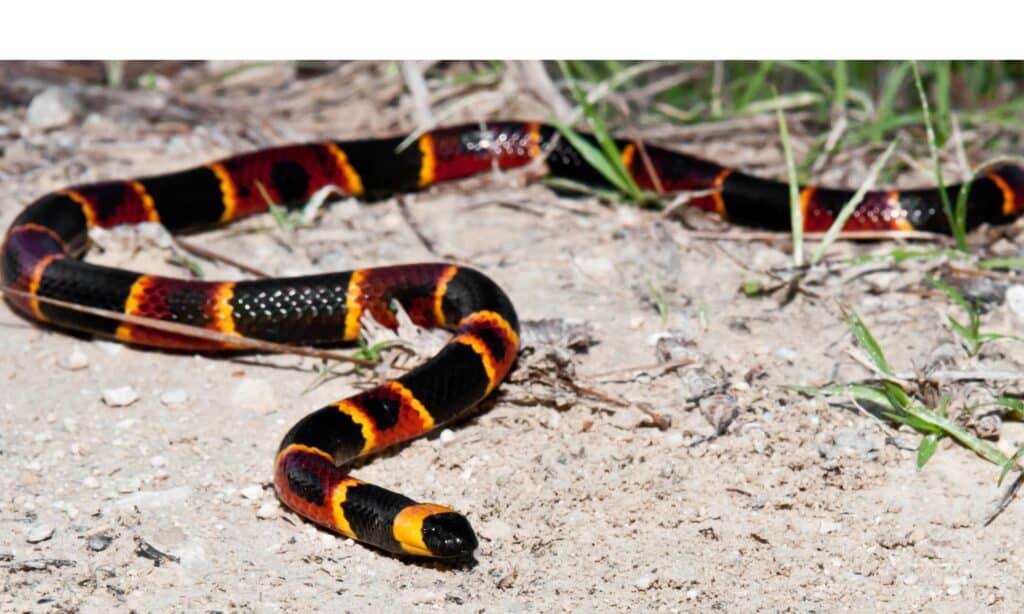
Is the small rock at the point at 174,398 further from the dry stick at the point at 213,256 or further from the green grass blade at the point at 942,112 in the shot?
the green grass blade at the point at 942,112

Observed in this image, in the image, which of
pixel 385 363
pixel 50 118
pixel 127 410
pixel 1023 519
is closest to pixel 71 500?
pixel 127 410

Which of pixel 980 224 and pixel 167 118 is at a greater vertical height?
pixel 167 118

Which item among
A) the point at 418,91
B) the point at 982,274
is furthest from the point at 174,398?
the point at 982,274

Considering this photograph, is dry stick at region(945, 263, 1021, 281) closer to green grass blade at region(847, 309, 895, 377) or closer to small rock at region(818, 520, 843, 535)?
green grass blade at region(847, 309, 895, 377)

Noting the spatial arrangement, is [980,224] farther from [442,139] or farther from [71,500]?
[71,500]

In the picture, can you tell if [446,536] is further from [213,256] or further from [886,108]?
[886,108]
